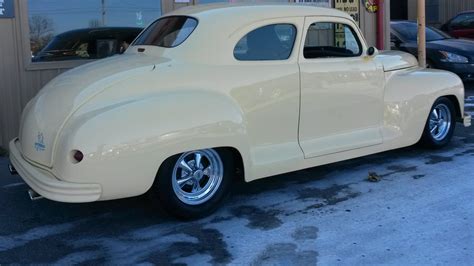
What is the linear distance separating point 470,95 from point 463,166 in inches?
221

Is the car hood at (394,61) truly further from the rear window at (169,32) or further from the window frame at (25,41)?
the window frame at (25,41)

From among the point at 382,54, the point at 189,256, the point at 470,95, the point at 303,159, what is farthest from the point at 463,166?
the point at 470,95

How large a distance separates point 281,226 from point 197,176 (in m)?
0.79

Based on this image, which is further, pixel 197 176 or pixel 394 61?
pixel 394 61

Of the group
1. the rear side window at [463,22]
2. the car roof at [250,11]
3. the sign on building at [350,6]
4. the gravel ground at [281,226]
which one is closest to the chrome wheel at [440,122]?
the gravel ground at [281,226]

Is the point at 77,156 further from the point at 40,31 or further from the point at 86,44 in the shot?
the point at 86,44

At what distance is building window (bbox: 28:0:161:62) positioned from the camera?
7602 millimetres

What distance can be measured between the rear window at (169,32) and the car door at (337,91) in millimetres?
1085

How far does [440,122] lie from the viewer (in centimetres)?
720

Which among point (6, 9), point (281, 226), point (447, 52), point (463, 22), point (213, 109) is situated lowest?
point (281, 226)

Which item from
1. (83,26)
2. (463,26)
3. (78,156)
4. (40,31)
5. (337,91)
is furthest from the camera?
(463,26)

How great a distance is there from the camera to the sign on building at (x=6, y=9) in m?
7.16

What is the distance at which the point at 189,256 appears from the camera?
14.0ft

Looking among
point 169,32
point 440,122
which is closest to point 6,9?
point 169,32
